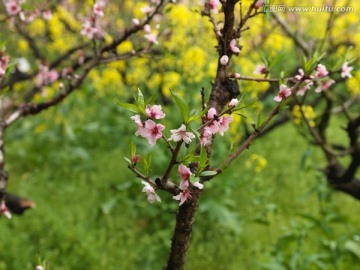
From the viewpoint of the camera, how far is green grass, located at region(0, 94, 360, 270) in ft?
14.4

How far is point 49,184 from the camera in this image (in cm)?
609

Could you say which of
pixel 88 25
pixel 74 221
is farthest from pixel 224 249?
pixel 88 25

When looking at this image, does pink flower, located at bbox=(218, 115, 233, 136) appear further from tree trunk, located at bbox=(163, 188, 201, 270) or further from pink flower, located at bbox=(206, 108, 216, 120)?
tree trunk, located at bbox=(163, 188, 201, 270)

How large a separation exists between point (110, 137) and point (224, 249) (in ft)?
9.26

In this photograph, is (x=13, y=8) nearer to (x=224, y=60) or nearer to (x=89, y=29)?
(x=89, y=29)

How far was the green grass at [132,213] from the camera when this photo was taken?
14.4 feet

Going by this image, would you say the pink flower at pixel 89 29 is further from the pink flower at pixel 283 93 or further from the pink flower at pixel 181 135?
the pink flower at pixel 181 135

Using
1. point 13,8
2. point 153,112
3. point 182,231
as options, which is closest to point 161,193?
point 13,8

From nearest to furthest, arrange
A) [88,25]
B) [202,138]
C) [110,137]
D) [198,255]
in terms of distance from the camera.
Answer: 1. [202,138]
2. [88,25]
3. [198,255]
4. [110,137]

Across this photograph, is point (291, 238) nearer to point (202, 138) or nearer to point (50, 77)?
point (50, 77)

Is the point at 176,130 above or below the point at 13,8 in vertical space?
above

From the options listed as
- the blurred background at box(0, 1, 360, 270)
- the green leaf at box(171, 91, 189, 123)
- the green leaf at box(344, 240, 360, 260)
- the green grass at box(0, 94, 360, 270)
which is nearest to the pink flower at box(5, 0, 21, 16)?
the blurred background at box(0, 1, 360, 270)

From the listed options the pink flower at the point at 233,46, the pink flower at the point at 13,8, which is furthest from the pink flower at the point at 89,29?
the pink flower at the point at 233,46

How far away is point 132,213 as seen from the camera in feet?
18.0
